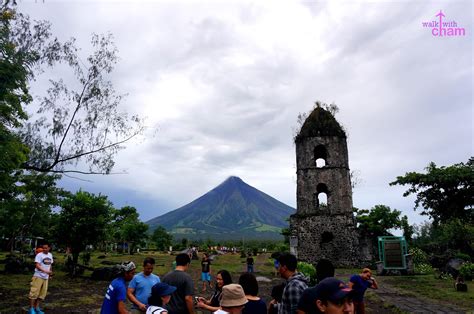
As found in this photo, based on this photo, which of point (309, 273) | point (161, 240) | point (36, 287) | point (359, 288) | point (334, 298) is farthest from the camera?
point (161, 240)

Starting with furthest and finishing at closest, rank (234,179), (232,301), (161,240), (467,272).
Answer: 1. (234,179)
2. (161,240)
3. (467,272)
4. (232,301)

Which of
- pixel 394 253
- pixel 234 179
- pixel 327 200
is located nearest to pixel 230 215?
pixel 234 179

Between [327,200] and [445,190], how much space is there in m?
8.51

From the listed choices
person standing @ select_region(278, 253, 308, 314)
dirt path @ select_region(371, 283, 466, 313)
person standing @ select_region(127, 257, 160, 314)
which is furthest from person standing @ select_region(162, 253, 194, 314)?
dirt path @ select_region(371, 283, 466, 313)

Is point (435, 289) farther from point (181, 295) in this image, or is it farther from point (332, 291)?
point (332, 291)

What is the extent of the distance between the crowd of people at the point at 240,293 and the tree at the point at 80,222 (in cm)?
1025

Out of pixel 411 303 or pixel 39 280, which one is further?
pixel 411 303

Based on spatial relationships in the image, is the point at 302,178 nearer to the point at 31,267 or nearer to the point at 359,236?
the point at 359,236

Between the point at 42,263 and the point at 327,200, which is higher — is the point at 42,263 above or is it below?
below

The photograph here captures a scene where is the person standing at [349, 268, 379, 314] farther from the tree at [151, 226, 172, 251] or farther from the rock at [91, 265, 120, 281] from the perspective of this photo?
the tree at [151, 226, 172, 251]

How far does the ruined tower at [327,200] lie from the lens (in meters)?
18.6

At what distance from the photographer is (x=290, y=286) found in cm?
325

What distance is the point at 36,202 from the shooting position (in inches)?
670

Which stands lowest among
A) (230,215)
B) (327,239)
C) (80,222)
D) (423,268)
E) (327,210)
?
(423,268)
